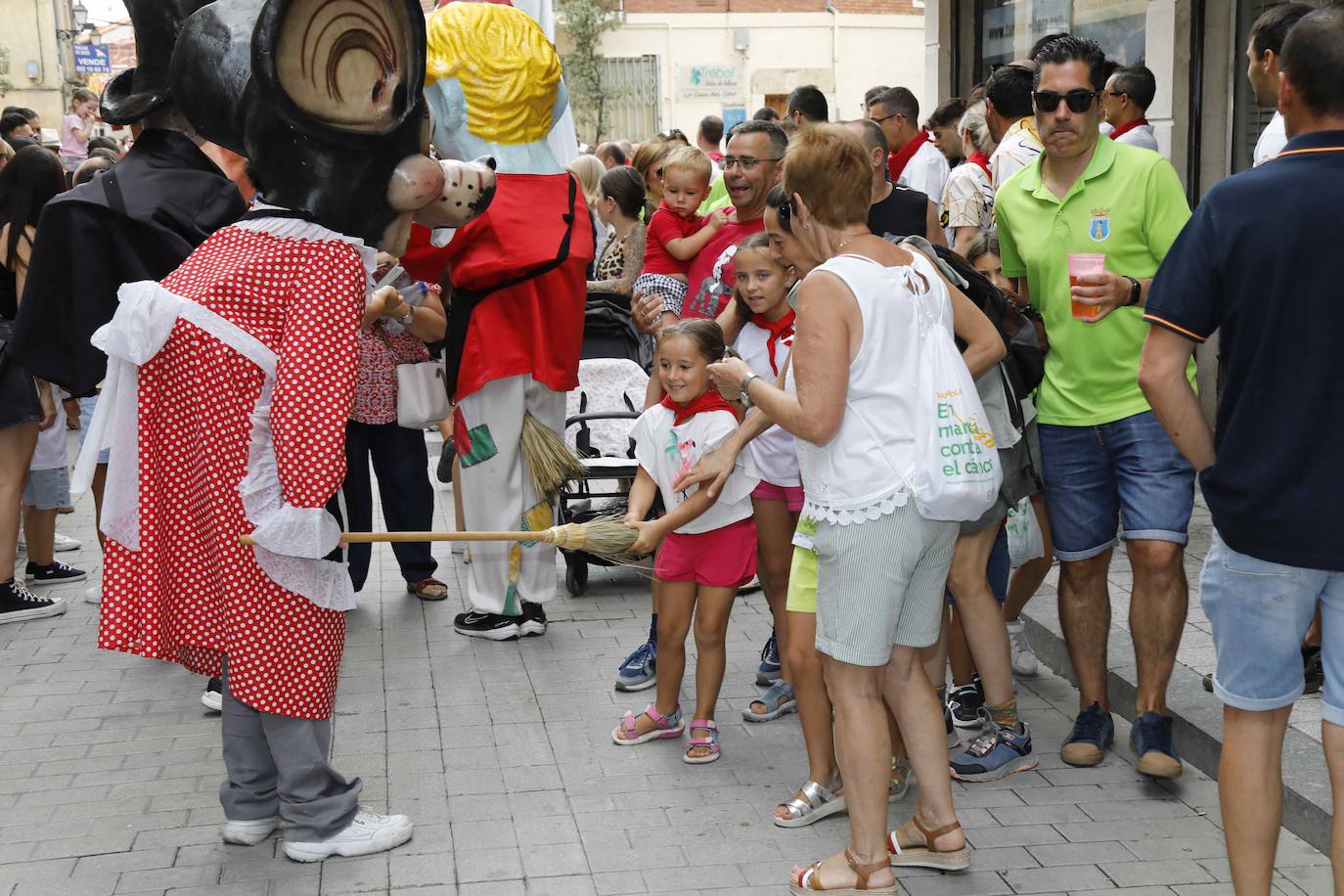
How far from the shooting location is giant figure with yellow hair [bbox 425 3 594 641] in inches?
233

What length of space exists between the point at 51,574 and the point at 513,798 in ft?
13.2

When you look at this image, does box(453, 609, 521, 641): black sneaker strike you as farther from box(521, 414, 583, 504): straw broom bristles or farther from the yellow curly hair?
the yellow curly hair

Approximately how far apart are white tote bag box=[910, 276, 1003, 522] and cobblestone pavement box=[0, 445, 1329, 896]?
3.67 feet

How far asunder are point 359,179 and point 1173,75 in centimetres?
661

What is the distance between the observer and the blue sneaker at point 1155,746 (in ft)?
15.0

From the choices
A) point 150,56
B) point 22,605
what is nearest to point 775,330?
point 150,56

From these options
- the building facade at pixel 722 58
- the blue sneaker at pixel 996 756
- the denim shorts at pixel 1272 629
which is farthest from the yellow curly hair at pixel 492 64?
the building facade at pixel 722 58

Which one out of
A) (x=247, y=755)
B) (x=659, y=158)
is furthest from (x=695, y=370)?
(x=659, y=158)

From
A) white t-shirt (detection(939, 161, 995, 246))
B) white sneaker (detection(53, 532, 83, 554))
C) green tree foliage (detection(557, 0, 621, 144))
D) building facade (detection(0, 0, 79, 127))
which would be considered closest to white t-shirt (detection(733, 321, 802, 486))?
white t-shirt (detection(939, 161, 995, 246))

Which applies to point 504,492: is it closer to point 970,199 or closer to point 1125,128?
point 970,199

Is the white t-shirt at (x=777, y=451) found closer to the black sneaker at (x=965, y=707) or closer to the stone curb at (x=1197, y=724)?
the black sneaker at (x=965, y=707)

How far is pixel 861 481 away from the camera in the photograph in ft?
12.1

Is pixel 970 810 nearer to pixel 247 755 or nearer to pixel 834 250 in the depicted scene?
pixel 834 250

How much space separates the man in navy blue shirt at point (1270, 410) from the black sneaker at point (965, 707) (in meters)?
1.58
